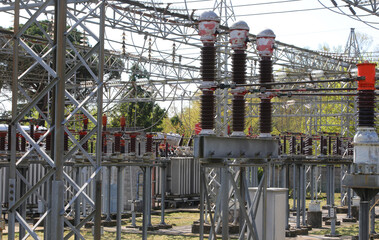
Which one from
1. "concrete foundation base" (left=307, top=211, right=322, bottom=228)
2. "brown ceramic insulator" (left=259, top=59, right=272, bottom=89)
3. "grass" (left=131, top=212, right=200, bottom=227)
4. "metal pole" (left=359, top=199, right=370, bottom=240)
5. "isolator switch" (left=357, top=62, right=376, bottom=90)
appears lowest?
"grass" (left=131, top=212, right=200, bottom=227)

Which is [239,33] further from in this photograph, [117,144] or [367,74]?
[117,144]

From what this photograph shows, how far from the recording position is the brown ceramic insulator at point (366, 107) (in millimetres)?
7684

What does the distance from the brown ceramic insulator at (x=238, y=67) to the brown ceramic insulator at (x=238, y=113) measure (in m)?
0.24

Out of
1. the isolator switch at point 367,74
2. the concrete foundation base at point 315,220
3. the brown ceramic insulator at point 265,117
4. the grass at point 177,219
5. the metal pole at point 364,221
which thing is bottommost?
the grass at point 177,219

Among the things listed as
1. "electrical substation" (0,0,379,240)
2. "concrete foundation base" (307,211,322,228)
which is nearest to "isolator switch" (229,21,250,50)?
"electrical substation" (0,0,379,240)

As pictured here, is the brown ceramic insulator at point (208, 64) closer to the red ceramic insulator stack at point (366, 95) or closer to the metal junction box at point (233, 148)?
the metal junction box at point (233, 148)

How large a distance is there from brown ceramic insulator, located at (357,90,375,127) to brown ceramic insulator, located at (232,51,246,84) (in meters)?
1.77

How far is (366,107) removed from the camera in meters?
7.68

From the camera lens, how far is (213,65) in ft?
27.9

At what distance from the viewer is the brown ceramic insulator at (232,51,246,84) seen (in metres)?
8.95

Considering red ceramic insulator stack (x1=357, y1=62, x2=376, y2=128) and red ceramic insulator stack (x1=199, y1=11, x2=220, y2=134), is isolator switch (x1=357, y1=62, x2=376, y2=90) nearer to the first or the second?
red ceramic insulator stack (x1=357, y1=62, x2=376, y2=128)

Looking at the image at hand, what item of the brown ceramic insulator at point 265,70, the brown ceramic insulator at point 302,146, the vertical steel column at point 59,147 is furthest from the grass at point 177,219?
the vertical steel column at point 59,147

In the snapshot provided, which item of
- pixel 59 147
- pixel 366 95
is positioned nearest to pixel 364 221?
pixel 366 95

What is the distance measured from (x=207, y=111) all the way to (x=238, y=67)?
34.0 inches
